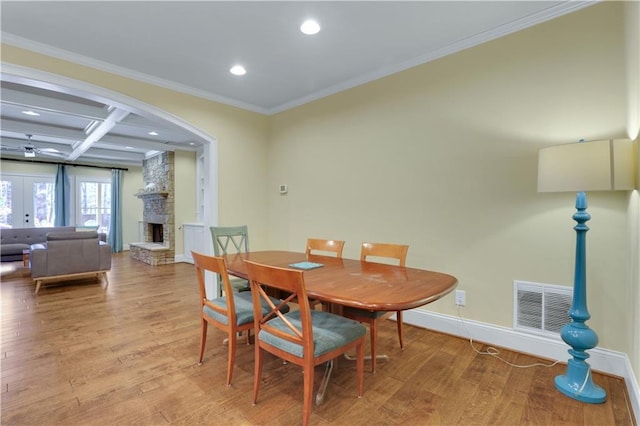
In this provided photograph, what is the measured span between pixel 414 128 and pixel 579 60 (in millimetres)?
1284

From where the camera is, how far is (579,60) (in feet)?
7.22

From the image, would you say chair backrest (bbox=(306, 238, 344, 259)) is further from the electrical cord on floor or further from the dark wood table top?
the electrical cord on floor

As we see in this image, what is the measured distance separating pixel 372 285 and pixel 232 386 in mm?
1168

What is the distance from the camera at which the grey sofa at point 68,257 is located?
4.44 meters

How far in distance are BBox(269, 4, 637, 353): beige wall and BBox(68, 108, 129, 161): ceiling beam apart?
2.91 meters

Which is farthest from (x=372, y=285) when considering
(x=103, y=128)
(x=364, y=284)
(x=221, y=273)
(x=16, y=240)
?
(x=16, y=240)

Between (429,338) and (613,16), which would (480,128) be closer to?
(613,16)

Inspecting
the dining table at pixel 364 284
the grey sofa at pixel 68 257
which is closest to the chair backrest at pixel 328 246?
the dining table at pixel 364 284

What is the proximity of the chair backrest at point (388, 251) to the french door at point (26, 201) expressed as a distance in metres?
9.21

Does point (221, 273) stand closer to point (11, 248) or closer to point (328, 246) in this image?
point (328, 246)

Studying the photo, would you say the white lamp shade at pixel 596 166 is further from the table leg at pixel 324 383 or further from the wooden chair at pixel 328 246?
the table leg at pixel 324 383

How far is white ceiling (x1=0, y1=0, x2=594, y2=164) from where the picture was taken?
7.32ft

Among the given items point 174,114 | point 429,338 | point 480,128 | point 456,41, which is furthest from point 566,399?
point 174,114

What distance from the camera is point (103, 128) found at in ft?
16.1
